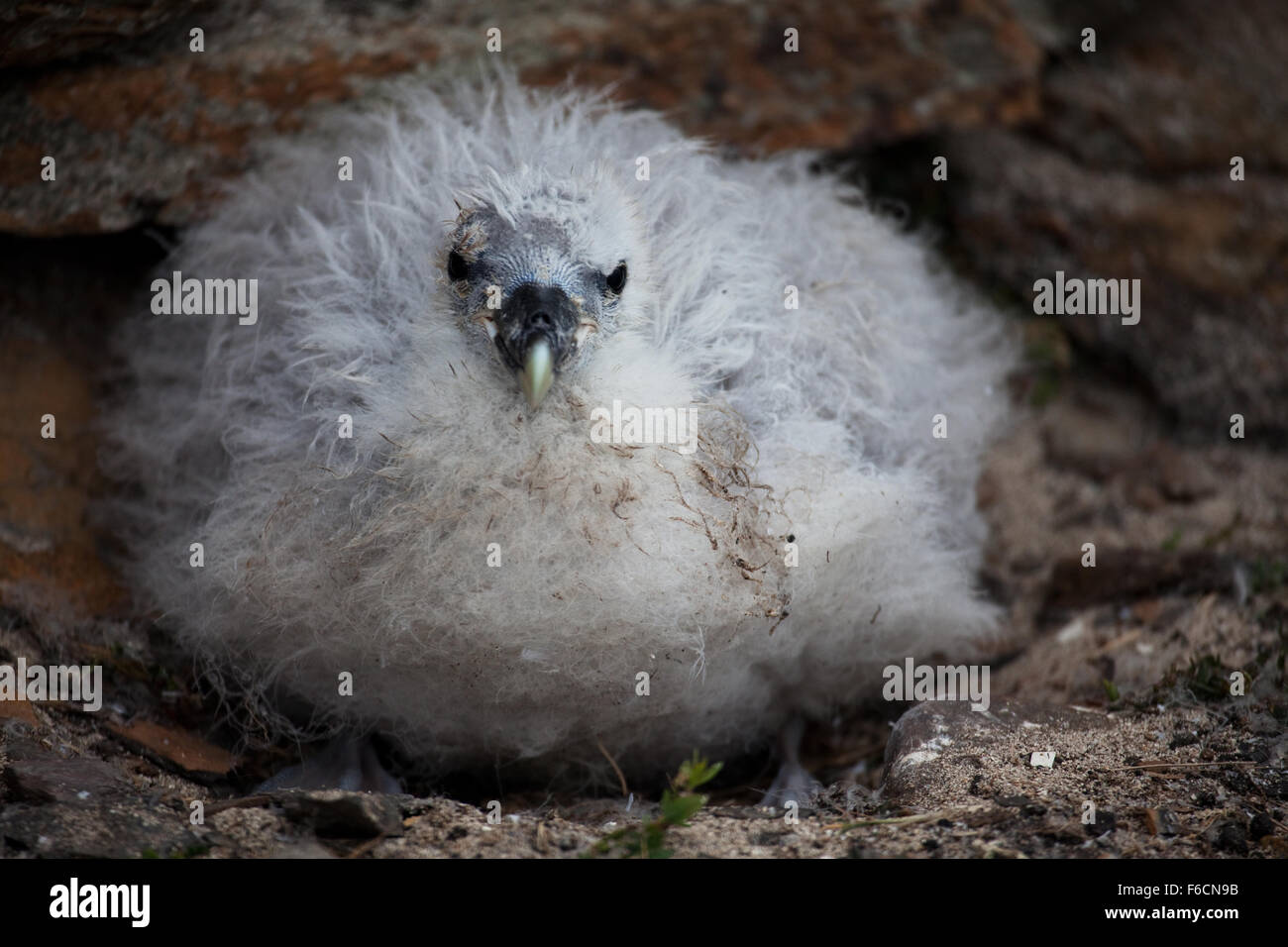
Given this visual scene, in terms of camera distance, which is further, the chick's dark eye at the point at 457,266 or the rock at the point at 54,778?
the chick's dark eye at the point at 457,266

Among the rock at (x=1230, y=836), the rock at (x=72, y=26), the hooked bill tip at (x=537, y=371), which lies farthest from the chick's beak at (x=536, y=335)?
the rock at (x=1230, y=836)

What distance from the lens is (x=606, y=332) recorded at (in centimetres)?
328

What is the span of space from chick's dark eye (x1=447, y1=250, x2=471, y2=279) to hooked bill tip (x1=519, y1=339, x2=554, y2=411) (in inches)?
15.1

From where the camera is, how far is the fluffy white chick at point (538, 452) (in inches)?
123

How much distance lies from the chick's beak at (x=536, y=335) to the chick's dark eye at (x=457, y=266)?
0.72 ft

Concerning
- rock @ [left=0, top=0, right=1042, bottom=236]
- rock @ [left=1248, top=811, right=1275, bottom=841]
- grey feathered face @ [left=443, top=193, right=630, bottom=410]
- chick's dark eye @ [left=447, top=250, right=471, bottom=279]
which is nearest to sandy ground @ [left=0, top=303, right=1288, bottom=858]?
rock @ [left=1248, top=811, right=1275, bottom=841]

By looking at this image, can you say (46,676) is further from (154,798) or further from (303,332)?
→ (303,332)

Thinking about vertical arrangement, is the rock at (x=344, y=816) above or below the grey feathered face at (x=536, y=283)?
below

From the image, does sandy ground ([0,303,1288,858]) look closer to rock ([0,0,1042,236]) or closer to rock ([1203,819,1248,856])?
rock ([1203,819,1248,856])

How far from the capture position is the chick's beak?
298 cm

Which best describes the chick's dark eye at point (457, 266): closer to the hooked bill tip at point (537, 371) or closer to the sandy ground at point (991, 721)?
the hooked bill tip at point (537, 371)
